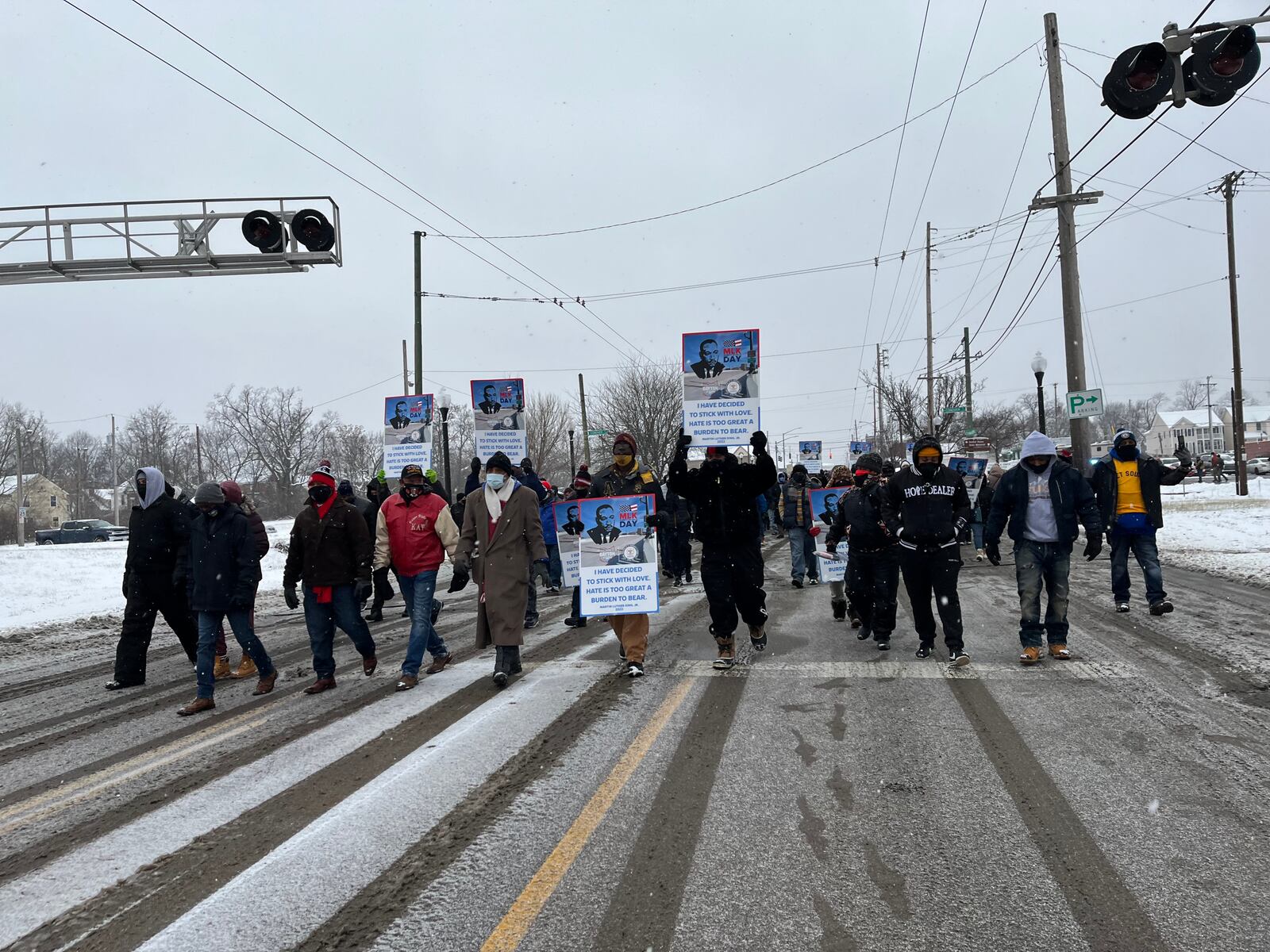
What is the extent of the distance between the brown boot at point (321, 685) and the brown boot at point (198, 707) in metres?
0.75

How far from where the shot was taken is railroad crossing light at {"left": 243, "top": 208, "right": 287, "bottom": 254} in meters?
12.5

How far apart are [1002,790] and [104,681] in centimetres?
819

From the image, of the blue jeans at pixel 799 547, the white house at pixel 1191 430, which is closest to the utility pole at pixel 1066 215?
the blue jeans at pixel 799 547

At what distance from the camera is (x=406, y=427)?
19344 millimetres

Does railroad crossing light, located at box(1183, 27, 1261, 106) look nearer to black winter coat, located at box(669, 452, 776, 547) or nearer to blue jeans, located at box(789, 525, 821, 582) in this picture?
black winter coat, located at box(669, 452, 776, 547)

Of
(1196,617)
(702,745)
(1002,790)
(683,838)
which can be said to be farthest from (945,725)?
(1196,617)

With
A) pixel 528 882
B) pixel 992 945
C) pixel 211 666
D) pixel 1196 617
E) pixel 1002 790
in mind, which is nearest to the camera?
pixel 992 945

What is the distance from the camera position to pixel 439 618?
39.3 feet

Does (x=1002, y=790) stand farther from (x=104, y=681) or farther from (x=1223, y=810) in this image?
(x=104, y=681)

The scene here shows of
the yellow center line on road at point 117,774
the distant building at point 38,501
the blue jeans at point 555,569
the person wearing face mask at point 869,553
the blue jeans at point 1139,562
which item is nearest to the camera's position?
the yellow center line on road at point 117,774

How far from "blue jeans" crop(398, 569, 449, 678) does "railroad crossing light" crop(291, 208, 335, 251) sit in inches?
273

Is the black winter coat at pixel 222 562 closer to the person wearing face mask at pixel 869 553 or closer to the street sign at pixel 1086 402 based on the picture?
the person wearing face mask at pixel 869 553

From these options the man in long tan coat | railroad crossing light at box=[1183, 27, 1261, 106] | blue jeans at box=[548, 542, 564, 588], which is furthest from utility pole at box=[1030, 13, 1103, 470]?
the man in long tan coat

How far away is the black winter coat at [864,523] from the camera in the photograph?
849 cm
